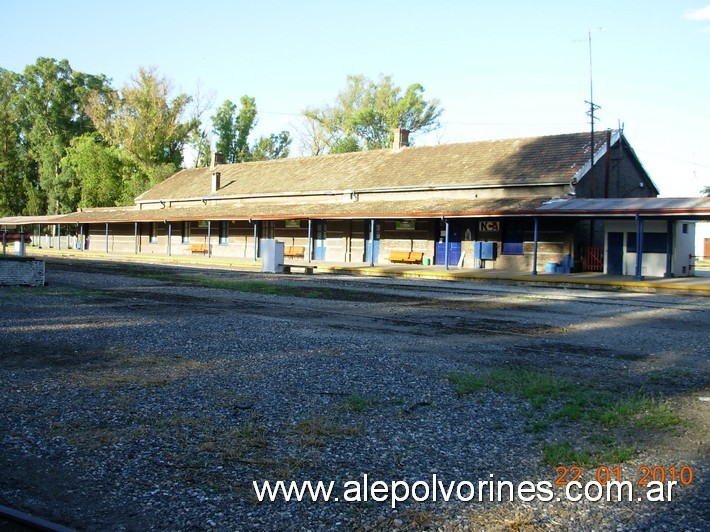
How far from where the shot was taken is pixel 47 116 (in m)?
75.8

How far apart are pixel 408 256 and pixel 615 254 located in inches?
396

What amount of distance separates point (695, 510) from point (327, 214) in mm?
29520

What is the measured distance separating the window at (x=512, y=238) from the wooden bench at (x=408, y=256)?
14.5ft

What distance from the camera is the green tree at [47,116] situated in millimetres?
71812

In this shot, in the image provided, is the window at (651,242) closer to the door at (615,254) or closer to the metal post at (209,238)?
the door at (615,254)

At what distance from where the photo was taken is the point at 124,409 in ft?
19.4

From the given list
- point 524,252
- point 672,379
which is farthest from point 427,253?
point 672,379

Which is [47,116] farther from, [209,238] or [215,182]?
[209,238]

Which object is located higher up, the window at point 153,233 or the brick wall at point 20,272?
the window at point 153,233

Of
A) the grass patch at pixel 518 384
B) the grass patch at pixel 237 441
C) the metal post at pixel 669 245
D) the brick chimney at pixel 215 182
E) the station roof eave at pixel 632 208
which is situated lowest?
the grass patch at pixel 237 441

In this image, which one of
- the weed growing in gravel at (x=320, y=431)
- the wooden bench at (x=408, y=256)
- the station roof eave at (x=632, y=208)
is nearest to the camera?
the weed growing in gravel at (x=320, y=431)

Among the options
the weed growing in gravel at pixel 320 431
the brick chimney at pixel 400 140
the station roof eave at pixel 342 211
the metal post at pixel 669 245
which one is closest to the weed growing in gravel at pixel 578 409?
the weed growing in gravel at pixel 320 431

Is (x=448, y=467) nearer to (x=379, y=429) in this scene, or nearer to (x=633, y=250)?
(x=379, y=429)

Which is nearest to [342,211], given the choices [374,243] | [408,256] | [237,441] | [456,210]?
[374,243]
